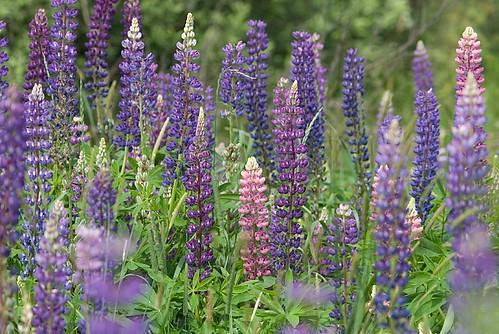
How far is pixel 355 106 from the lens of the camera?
4703 millimetres

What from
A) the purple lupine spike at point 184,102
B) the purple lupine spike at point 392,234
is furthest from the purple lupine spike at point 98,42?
the purple lupine spike at point 392,234

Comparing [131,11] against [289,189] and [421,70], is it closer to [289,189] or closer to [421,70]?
[289,189]

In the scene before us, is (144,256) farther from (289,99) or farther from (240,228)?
(289,99)

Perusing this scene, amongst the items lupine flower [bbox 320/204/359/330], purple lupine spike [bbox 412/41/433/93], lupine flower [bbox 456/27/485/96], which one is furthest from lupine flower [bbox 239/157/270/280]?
purple lupine spike [bbox 412/41/433/93]

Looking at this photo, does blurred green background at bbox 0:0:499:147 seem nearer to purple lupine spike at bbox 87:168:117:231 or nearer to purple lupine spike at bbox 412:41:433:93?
purple lupine spike at bbox 412:41:433:93

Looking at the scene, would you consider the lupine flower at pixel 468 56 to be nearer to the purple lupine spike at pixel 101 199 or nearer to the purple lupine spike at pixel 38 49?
the purple lupine spike at pixel 101 199

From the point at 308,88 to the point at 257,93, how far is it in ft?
0.94

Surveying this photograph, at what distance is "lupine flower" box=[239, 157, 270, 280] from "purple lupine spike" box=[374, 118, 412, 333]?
854mm

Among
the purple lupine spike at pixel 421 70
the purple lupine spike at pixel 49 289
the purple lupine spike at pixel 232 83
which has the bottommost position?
the purple lupine spike at pixel 49 289

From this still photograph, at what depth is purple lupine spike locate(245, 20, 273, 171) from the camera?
4.59 metres

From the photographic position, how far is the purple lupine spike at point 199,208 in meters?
3.57

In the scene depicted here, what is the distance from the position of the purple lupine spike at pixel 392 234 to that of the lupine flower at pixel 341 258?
0.46 metres

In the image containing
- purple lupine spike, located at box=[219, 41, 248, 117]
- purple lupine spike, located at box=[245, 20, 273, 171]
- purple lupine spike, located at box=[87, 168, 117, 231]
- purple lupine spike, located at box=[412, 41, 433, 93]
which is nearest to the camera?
purple lupine spike, located at box=[87, 168, 117, 231]

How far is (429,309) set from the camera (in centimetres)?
332
